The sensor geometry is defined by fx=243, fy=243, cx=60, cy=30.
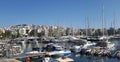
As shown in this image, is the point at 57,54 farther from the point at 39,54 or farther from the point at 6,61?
the point at 6,61

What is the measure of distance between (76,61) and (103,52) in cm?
874

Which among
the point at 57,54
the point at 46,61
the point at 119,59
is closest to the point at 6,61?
the point at 46,61

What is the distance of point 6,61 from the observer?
33.5 m

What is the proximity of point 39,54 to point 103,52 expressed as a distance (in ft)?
43.0

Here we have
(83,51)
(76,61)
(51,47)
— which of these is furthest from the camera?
(51,47)

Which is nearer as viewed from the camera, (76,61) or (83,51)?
(76,61)

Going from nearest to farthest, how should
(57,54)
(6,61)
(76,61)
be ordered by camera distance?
(6,61)
(76,61)
(57,54)

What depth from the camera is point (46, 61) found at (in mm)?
34750

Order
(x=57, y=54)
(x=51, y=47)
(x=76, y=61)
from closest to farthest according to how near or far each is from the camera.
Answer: (x=76, y=61) < (x=57, y=54) < (x=51, y=47)

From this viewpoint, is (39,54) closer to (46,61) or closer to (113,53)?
(46,61)

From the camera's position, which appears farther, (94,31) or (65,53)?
(94,31)

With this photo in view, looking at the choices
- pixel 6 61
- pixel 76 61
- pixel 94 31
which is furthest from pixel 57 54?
pixel 94 31

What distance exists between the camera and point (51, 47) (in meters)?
61.0

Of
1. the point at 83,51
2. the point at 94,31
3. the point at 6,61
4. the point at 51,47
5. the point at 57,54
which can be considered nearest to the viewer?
the point at 6,61
